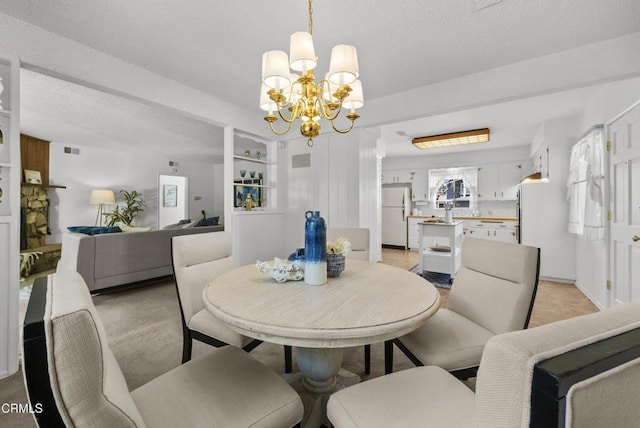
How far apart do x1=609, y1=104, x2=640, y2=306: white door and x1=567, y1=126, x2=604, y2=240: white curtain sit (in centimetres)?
14

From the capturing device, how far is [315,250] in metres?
1.32

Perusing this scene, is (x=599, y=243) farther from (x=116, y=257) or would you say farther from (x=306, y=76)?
(x=116, y=257)

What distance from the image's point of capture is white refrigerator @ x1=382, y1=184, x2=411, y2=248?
7078mm

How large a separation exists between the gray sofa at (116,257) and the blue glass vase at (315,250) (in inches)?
126

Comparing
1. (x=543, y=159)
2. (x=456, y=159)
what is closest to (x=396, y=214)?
(x=456, y=159)

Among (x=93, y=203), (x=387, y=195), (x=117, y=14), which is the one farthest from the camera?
(x=387, y=195)

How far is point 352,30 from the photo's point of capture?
2012 mm

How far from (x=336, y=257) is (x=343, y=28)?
5.37ft

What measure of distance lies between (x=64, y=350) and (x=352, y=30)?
2.29 m

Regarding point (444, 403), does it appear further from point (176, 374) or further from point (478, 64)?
point (478, 64)

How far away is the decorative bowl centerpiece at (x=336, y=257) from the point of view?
4.83ft

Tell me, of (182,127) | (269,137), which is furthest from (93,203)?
(269,137)

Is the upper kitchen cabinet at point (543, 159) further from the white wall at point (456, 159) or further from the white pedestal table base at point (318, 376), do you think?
the white pedestal table base at point (318, 376)

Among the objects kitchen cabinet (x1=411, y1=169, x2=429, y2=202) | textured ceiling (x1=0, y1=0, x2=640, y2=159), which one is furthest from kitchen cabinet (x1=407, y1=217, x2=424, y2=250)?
textured ceiling (x1=0, y1=0, x2=640, y2=159)
